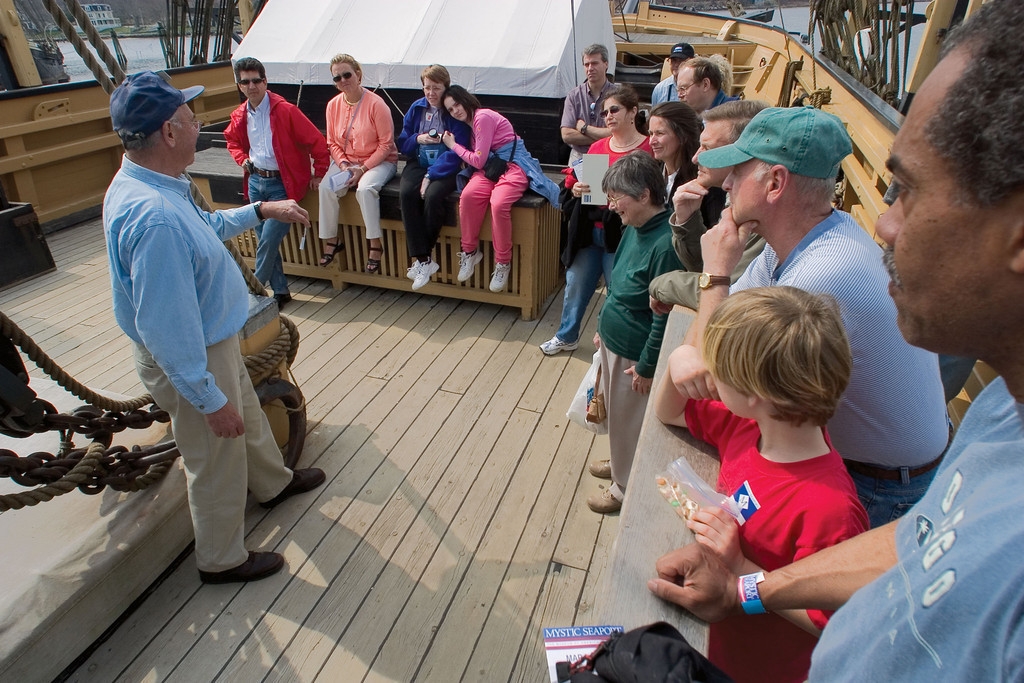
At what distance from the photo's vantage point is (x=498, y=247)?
4016mm

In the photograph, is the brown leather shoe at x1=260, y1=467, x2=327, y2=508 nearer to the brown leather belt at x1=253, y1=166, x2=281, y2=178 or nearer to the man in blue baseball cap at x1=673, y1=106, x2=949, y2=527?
the man in blue baseball cap at x1=673, y1=106, x2=949, y2=527

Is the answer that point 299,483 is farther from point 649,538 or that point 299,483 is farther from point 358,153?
point 358,153

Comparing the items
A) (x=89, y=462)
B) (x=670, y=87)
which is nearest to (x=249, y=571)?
(x=89, y=462)

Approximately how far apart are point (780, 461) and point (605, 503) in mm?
1502

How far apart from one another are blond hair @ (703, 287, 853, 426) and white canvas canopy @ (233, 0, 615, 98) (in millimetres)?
4348

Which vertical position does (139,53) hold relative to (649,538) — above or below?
below

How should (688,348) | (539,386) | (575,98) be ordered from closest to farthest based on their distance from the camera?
(688,348)
(539,386)
(575,98)

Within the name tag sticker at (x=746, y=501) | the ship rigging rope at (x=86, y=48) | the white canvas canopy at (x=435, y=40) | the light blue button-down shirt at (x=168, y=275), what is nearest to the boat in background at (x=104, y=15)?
the white canvas canopy at (x=435, y=40)

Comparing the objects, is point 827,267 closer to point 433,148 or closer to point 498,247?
point 498,247

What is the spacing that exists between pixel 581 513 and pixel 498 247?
1.98 m

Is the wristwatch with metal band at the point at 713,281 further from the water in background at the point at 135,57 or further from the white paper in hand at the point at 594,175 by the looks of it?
the water in background at the point at 135,57

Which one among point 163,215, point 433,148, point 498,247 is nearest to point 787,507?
point 163,215

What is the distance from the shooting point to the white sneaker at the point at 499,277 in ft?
13.3

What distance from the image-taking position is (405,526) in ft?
8.30
